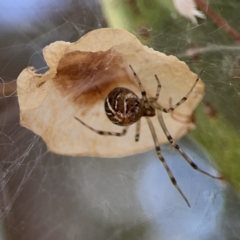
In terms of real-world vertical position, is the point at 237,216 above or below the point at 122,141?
below

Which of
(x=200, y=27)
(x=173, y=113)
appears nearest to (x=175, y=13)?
(x=200, y=27)

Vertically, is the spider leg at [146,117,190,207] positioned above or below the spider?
below

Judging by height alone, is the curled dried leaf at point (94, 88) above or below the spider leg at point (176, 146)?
above

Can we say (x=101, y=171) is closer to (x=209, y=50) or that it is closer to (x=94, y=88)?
(x=94, y=88)

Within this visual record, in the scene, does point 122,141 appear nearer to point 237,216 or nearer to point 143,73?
point 143,73

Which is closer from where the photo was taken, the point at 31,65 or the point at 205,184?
the point at 31,65

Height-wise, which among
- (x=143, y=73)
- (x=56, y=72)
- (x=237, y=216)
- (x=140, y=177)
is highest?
(x=56, y=72)
